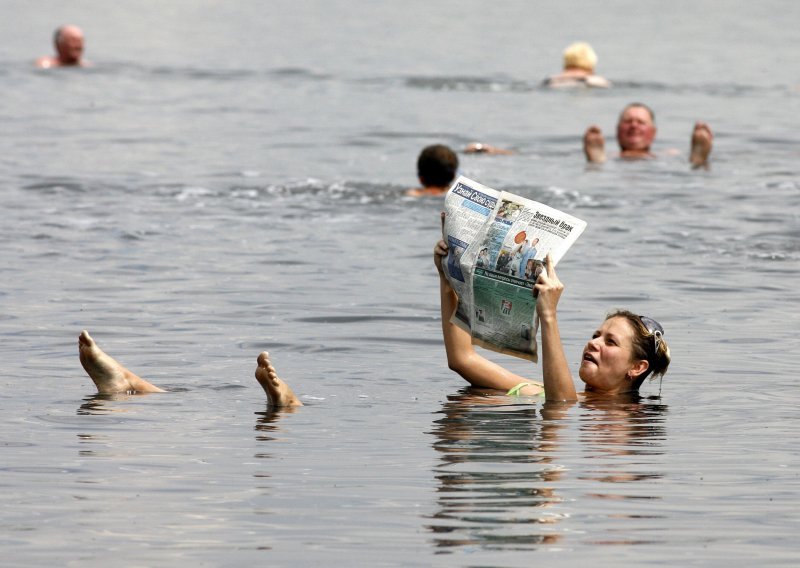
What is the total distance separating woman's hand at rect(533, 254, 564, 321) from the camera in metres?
7.59

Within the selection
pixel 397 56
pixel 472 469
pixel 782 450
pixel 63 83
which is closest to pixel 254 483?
pixel 472 469

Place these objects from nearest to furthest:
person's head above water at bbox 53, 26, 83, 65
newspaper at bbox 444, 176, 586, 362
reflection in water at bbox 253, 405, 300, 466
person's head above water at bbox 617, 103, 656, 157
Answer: reflection in water at bbox 253, 405, 300, 466, newspaper at bbox 444, 176, 586, 362, person's head above water at bbox 617, 103, 656, 157, person's head above water at bbox 53, 26, 83, 65

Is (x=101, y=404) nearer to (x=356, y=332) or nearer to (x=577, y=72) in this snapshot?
(x=356, y=332)

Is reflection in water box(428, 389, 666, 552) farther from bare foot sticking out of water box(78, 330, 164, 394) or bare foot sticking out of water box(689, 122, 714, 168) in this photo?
bare foot sticking out of water box(689, 122, 714, 168)

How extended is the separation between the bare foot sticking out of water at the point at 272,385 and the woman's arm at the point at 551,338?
1.28 metres

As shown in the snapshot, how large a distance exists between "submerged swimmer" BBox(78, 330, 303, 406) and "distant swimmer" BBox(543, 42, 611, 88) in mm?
21005

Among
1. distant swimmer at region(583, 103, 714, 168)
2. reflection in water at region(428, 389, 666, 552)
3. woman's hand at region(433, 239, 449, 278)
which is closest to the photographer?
reflection in water at region(428, 389, 666, 552)

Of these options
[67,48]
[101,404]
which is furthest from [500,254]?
[67,48]

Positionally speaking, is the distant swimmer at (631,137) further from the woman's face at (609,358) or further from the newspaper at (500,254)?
the newspaper at (500,254)

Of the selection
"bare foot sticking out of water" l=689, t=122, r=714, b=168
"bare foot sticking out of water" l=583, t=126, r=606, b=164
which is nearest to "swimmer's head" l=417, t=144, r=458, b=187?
"bare foot sticking out of water" l=583, t=126, r=606, b=164

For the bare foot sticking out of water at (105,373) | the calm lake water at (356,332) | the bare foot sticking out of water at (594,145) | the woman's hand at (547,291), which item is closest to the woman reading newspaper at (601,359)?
the calm lake water at (356,332)

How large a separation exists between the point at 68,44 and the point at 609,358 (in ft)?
75.2

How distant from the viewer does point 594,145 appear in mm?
19891

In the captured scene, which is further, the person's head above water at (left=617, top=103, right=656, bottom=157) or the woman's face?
the person's head above water at (left=617, top=103, right=656, bottom=157)
